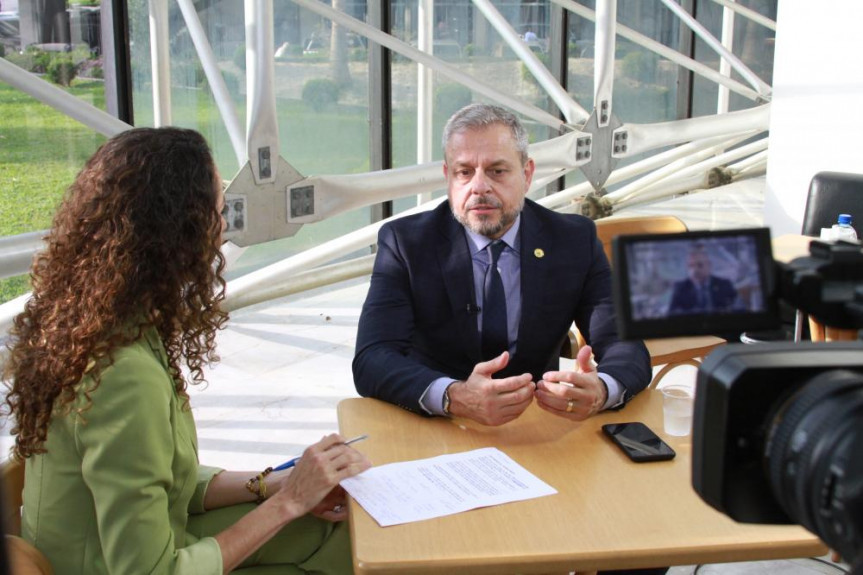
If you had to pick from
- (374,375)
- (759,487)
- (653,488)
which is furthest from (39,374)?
(759,487)

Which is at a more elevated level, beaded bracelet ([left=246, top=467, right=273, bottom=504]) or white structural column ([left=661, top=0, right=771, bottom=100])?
white structural column ([left=661, top=0, right=771, bottom=100])

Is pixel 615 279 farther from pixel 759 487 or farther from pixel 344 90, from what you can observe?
pixel 344 90

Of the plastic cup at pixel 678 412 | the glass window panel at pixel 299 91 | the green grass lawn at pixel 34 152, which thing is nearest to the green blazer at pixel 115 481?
the plastic cup at pixel 678 412

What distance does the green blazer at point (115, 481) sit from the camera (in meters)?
1.74

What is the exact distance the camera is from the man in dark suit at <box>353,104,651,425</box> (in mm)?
2727

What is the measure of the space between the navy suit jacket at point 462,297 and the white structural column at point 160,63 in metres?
2.50

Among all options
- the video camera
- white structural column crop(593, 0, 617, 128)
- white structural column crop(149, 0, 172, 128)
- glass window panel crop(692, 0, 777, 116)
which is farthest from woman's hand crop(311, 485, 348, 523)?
glass window panel crop(692, 0, 777, 116)

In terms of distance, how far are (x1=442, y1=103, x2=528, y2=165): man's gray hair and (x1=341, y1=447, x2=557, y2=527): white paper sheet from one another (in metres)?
1.04

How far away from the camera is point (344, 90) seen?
276 inches

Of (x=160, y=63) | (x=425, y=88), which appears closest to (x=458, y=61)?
(x=425, y=88)

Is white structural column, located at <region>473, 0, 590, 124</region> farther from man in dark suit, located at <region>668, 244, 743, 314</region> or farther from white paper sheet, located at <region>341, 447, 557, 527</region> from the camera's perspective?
man in dark suit, located at <region>668, 244, 743, 314</region>

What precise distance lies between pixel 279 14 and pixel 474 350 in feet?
14.6

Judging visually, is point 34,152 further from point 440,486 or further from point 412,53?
point 440,486

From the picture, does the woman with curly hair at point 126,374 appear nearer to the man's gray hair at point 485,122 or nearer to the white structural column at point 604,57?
the man's gray hair at point 485,122
